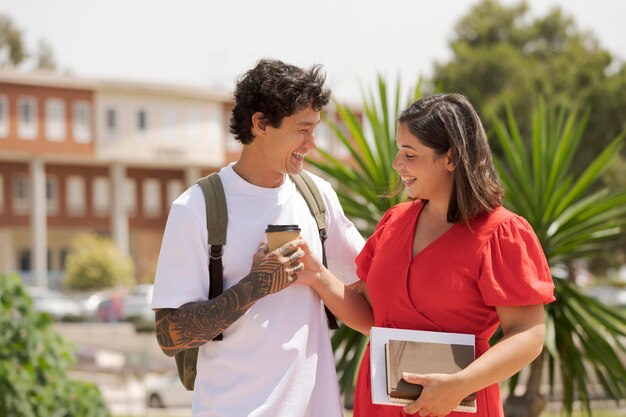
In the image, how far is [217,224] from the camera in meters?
2.87

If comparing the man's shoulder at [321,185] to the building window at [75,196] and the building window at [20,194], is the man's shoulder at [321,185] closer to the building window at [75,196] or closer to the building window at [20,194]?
the building window at [20,194]

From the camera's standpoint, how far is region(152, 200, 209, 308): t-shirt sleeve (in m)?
2.83

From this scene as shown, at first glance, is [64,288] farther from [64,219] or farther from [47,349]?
[47,349]

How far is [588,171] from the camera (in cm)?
743

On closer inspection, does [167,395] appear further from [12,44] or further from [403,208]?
[12,44]

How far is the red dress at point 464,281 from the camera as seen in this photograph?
2596mm

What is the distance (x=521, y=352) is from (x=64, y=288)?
2012 inches

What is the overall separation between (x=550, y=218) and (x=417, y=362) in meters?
4.92

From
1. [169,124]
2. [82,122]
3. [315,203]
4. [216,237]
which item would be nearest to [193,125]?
[169,124]

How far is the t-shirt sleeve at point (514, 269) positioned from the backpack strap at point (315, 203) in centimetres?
62

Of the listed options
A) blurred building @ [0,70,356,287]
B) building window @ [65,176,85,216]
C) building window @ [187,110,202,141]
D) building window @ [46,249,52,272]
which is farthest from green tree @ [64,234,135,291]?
building window @ [187,110,202,141]

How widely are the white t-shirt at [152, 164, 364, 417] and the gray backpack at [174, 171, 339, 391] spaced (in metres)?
0.02

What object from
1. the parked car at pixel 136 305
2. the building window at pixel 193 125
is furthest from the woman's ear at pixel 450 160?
the building window at pixel 193 125

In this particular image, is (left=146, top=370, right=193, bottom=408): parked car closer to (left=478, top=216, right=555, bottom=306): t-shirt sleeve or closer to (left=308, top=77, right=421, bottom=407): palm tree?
(left=308, top=77, right=421, bottom=407): palm tree
